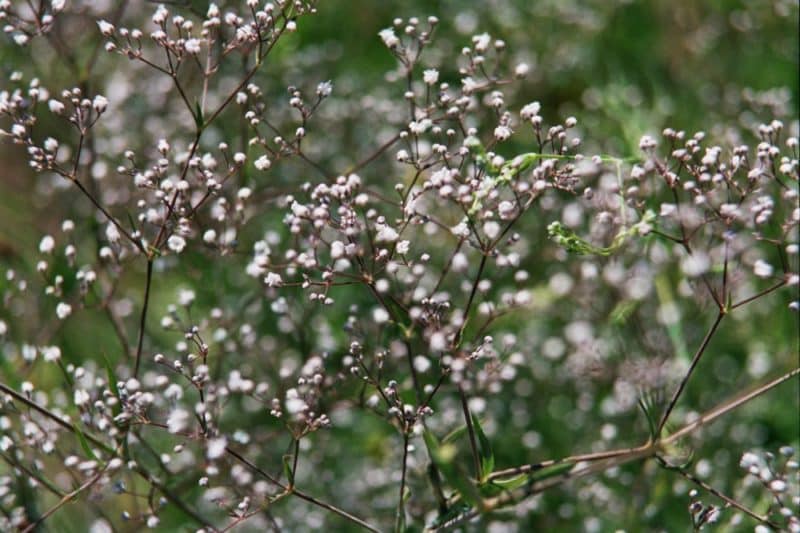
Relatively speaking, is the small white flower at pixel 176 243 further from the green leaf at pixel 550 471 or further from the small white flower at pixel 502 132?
the green leaf at pixel 550 471

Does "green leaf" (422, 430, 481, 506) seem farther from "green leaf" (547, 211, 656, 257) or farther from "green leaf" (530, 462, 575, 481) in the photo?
"green leaf" (547, 211, 656, 257)

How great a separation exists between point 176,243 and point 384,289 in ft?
3.23

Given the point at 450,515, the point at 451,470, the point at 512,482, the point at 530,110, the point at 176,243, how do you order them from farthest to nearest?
the point at 176,243
the point at 530,110
the point at 450,515
the point at 512,482
the point at 451,470

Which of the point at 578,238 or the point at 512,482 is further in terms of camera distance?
the point at 578,238

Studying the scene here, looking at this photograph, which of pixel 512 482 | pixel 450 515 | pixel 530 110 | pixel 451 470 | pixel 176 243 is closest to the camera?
pixel 451 470

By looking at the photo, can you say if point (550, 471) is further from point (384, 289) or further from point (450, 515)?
point (384, 289)

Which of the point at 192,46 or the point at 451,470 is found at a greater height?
the point at 192,46

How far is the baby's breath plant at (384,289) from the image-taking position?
2.79 meters

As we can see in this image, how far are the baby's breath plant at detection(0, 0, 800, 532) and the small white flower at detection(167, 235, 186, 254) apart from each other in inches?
0.8

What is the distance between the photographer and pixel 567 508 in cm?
405

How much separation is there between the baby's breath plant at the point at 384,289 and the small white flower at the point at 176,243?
2 cm

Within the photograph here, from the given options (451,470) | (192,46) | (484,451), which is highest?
(192,46)

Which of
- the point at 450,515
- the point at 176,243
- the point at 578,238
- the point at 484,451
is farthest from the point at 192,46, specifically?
the point at 450,515

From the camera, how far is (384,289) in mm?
2596
